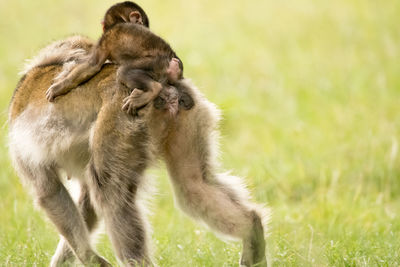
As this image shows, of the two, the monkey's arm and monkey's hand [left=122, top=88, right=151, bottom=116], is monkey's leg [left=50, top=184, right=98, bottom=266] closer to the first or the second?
the monkey's arm

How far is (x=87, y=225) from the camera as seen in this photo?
637 cm

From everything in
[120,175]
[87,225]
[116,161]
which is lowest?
[87,225]

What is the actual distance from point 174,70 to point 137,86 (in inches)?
12.3

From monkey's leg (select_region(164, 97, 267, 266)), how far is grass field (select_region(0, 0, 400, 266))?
42 cm

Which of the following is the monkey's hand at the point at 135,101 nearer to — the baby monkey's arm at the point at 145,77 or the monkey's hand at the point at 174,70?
the baby monkey's arm at the point at 145,77

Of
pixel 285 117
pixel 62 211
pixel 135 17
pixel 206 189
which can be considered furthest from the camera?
pixel 285 117

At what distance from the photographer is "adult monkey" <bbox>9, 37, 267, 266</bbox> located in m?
5.39

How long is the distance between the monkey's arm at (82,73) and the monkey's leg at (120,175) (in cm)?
35

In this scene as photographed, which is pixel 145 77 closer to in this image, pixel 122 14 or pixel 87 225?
pixel 122 14

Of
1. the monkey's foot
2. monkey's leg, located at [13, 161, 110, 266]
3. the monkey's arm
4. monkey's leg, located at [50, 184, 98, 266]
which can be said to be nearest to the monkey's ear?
the monkey's arm

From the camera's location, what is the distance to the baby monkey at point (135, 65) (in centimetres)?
536

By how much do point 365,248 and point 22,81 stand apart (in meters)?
3.08

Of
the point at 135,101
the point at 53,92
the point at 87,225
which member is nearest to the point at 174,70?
the point at 135,101

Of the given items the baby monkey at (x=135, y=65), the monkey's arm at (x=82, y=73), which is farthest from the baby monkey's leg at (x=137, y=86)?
the monkey's arm at (x=82, y=73)
